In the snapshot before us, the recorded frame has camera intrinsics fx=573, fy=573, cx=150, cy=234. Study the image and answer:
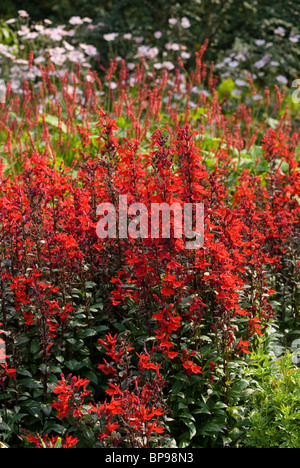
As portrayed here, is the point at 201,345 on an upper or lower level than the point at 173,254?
lower

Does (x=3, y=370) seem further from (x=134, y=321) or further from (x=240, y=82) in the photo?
(x=240, y=82)

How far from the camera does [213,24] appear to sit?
933 centimetres

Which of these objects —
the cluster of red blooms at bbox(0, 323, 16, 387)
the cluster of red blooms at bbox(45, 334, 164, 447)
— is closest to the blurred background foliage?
the cluster of red blooms at bbox(0, 323, 16, 387)

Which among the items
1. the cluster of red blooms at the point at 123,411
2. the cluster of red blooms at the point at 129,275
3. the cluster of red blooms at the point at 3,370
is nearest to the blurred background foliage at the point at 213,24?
the cluster of red blooms at the point at 129,275

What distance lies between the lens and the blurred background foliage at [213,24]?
8852 mm

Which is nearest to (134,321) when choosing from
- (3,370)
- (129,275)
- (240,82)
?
(129,275)

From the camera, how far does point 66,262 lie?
9.19 ft

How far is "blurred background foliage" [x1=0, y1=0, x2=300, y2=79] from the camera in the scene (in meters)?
8.85

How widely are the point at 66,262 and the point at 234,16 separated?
7.80 metres

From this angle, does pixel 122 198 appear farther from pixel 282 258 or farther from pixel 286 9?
pixel 286 9

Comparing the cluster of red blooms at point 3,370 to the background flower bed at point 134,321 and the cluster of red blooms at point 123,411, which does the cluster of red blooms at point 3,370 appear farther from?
the cluster of red blooms at point 123,411

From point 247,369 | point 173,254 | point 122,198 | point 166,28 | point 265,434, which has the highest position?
point 166,28

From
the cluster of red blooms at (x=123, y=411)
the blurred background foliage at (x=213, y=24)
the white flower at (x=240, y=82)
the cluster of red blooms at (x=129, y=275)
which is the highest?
the blurred background foliage at (x=213, y=24)
